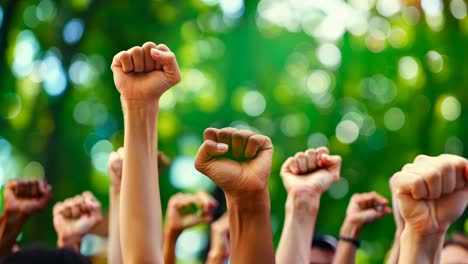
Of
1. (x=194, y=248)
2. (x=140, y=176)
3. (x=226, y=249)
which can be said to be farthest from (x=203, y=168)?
(x=194, y=248)

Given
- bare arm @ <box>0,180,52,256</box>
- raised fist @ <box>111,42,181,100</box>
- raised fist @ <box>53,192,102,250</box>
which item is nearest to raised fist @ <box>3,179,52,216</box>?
bare arm @ <box>0,180,52,256</box>

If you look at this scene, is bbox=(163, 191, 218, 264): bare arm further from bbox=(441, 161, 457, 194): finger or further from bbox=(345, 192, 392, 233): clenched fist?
bbox=(441, 161, 457, 194): finger

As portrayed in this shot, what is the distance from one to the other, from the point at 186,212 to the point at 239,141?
0.97 metres

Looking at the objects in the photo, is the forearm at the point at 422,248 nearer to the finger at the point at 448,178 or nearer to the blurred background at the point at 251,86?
the finger at the point at 448,178

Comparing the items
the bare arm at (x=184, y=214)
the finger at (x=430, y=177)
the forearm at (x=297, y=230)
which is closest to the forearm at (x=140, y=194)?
the forearm at (x=297, y=230)

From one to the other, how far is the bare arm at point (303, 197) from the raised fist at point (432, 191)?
0.42 m

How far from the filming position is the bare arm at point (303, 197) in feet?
5.45

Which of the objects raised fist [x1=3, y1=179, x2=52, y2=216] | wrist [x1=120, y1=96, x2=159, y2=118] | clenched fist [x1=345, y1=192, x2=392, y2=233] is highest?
wrist [x1=120, y1=96, x2=159, y2=118]

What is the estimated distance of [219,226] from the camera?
234 cm

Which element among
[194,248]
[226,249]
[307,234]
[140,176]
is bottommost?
[194,248]

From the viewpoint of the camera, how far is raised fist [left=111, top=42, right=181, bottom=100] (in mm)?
1435

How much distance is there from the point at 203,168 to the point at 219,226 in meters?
1.03

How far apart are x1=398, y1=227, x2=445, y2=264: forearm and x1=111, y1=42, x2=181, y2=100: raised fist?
0.57 meters

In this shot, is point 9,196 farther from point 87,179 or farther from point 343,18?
point 343,18
